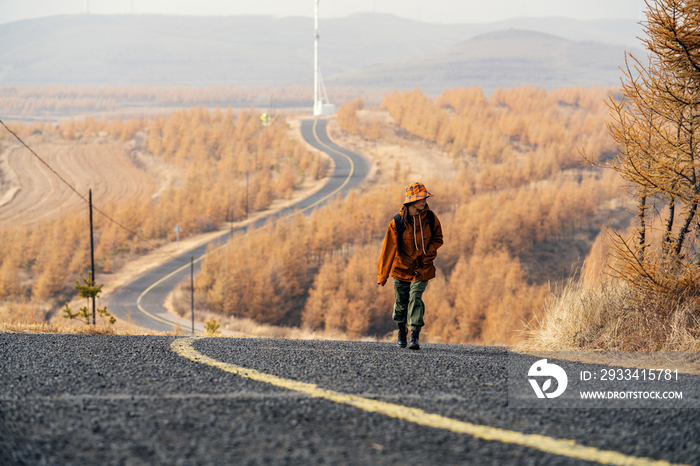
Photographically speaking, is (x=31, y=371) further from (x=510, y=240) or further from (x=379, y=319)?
(x=510, y=240)

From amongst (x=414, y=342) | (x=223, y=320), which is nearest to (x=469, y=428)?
(x=414, y=342)

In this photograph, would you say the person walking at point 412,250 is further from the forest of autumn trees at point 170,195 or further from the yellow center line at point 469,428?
the forest of autumn trees at point 170,195

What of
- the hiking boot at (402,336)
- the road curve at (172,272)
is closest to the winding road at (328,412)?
the hiking boot at (402,336)

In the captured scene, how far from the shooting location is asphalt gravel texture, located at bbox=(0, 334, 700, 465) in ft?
8.56

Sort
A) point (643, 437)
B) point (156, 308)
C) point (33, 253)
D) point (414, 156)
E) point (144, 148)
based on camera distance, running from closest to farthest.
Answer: point (643, 437)
point (156, 308)
point (33, 253)
point (414, 156)
point (144, 148)

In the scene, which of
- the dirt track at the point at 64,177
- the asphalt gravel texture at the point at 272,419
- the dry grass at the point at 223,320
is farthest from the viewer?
the dirt track at the point at 64,177

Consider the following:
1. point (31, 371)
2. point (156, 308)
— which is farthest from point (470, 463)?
point (156, 308)

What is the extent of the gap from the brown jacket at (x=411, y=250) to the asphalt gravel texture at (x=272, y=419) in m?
1.56

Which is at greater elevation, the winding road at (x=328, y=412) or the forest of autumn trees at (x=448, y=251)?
the winding road at (x=328, y=412)

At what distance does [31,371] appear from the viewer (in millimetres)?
4320

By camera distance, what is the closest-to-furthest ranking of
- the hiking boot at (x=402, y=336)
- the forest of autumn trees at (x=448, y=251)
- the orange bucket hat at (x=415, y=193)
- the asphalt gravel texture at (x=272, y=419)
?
the asphalt gravel texture at (x=272, y=419) → the orange bucket hat at (x=415, y=193) → the hiking boot at (x=402, y=336) → the forest of autumn trees at (x=448, y=251)

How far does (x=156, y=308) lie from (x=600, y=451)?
37607 millimetres

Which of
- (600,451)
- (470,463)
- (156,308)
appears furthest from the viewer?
(156,308)

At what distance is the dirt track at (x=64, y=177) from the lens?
251 feet
